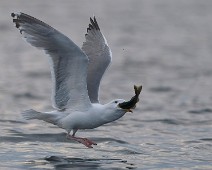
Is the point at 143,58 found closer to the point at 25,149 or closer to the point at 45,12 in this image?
the point at 45,12

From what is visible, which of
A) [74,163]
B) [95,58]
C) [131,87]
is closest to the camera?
[74,163]

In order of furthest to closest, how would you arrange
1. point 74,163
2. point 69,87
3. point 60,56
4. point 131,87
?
1. point 131,87
2. point 74,163
3. point 69,87
4. point 60,56

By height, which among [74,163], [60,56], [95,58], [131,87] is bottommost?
[74,163]

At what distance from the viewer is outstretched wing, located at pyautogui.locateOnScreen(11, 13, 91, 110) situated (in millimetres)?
11234

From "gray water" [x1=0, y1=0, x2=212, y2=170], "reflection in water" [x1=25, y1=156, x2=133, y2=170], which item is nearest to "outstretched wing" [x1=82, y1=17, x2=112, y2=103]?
"reflection in water" [x1=25, y1=156, x2=133, y2=170]

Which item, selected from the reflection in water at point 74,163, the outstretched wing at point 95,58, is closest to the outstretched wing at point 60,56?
the outstretched wing at point 95,58

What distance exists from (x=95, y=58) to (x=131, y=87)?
733 cm

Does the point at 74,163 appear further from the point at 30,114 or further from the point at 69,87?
the point at 69,87

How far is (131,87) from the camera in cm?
2038

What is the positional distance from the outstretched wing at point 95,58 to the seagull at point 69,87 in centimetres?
2

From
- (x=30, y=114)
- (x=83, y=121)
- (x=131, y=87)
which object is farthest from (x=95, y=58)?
(x=131, y=87)

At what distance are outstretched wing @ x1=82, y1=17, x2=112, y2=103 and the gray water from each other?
107 centimetres

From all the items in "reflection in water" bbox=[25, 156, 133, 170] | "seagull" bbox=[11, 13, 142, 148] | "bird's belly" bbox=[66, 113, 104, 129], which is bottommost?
"reflection in water" bbox=[25, 156, 133, 170]

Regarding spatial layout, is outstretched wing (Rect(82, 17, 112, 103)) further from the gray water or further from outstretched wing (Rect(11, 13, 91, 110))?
the gray water
